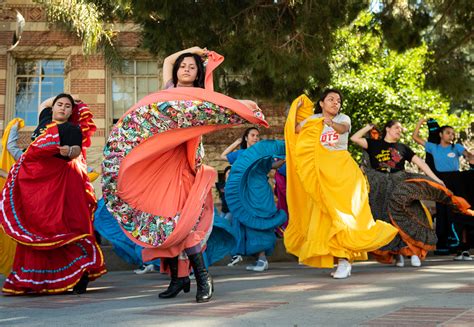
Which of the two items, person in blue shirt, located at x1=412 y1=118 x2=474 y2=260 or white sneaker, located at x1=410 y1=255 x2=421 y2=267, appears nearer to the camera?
white sneaker, located at x1=410 y1=255 x2=421 y2=267

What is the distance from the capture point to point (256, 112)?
16.4ft

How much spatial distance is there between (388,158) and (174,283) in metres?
3.80

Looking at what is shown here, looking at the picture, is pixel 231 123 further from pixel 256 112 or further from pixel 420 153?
pixel 420 153

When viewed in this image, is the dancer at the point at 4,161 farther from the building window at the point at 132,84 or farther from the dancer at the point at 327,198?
the building window at the point at 132,84

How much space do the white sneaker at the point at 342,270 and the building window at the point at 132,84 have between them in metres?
13.9

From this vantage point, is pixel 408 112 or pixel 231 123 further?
pixel 408 112

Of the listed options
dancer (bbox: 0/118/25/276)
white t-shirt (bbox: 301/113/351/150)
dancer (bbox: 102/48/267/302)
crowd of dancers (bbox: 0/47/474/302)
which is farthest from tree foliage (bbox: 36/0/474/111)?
dancer (bbox: 102/48/267/302)

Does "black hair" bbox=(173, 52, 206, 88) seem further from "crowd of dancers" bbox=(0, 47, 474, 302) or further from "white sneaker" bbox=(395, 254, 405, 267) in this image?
"white sneaker" bbox=(395, 254, 405, 267)

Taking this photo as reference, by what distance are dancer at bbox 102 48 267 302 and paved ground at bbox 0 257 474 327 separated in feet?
1.30

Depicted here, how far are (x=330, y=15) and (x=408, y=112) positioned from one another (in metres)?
13.1

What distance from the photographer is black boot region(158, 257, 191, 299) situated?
5.30 m

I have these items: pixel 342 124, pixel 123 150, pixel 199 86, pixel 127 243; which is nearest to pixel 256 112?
pixel 199 86

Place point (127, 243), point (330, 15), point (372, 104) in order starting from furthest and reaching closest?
point (372, 104)
point (330, 15)
point (127, 243)

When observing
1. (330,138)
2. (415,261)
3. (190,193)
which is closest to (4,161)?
(190,193)
